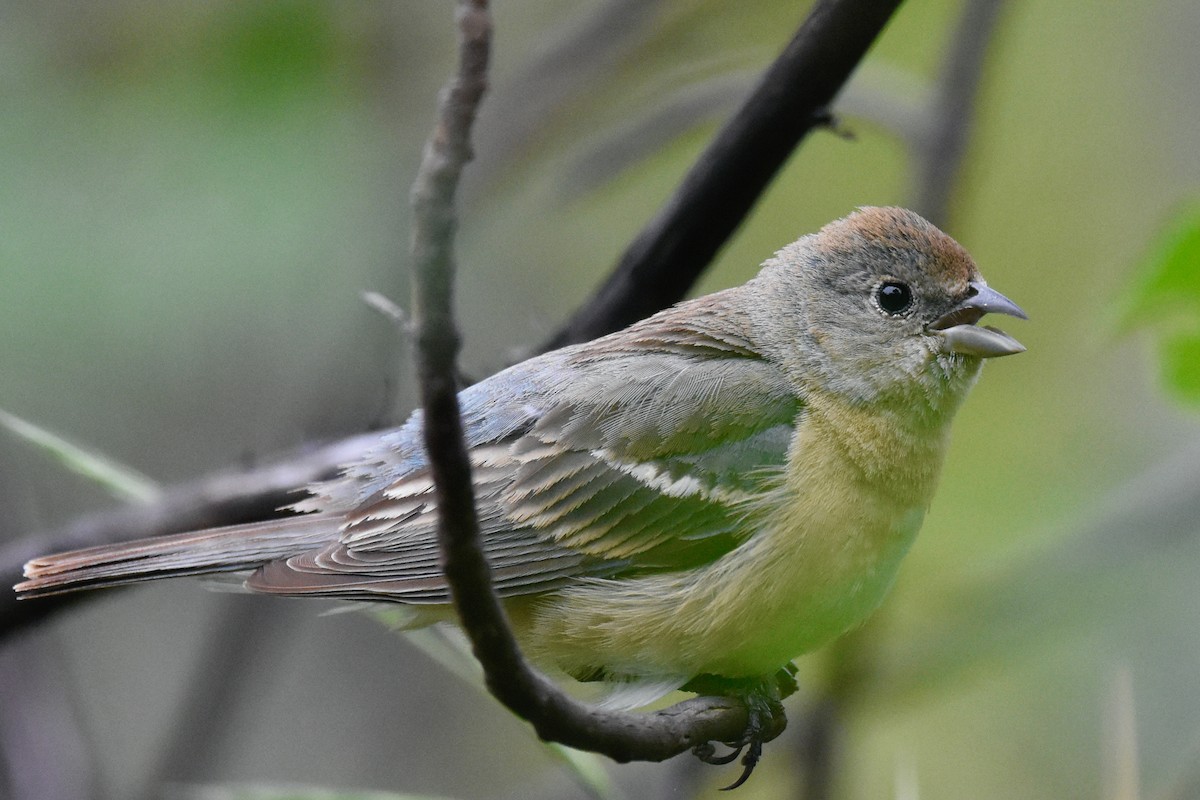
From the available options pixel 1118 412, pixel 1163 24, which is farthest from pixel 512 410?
pixel 1163 24

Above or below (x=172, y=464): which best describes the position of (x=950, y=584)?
above

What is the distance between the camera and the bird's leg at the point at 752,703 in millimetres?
3096

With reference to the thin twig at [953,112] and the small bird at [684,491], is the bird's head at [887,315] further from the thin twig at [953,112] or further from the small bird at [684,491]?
the thin twig at [953,112]

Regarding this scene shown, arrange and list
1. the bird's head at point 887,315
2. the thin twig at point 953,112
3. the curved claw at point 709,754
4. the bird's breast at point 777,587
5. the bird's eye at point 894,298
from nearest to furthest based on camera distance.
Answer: the curved claw at point 709,754 → the bird's breast at point 777,587 → the bird's head at point 887,315 → the bird's eye at point 894,298 → the thin twig at point 953,112

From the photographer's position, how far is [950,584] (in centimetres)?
618

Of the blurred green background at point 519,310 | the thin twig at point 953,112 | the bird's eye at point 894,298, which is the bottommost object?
the blurred green background at point 519,310

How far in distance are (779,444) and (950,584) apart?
3.11 meters

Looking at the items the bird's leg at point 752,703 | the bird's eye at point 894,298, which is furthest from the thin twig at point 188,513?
the bird's eye at point 894,298

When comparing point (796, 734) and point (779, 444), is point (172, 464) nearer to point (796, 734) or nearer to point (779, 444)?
point (796, 734)

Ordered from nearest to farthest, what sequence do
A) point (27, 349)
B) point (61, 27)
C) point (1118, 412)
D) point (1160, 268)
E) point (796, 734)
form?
1. point (1160, 268)
2. point (796, 734)
3. point (61, 27)
4. point (27, 349)
5. point (1118, 412)

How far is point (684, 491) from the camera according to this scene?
343 cm

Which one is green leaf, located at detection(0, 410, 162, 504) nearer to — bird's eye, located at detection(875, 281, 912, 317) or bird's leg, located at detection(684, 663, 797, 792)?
bird's leg, located at detection(684, 663, 797, 792)

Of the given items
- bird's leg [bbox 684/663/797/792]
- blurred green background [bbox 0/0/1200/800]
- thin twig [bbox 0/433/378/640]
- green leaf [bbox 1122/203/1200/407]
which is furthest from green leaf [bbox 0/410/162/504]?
green leaf [bbox 1122/203/1200/407]

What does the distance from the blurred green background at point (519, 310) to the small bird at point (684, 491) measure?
0.55m
